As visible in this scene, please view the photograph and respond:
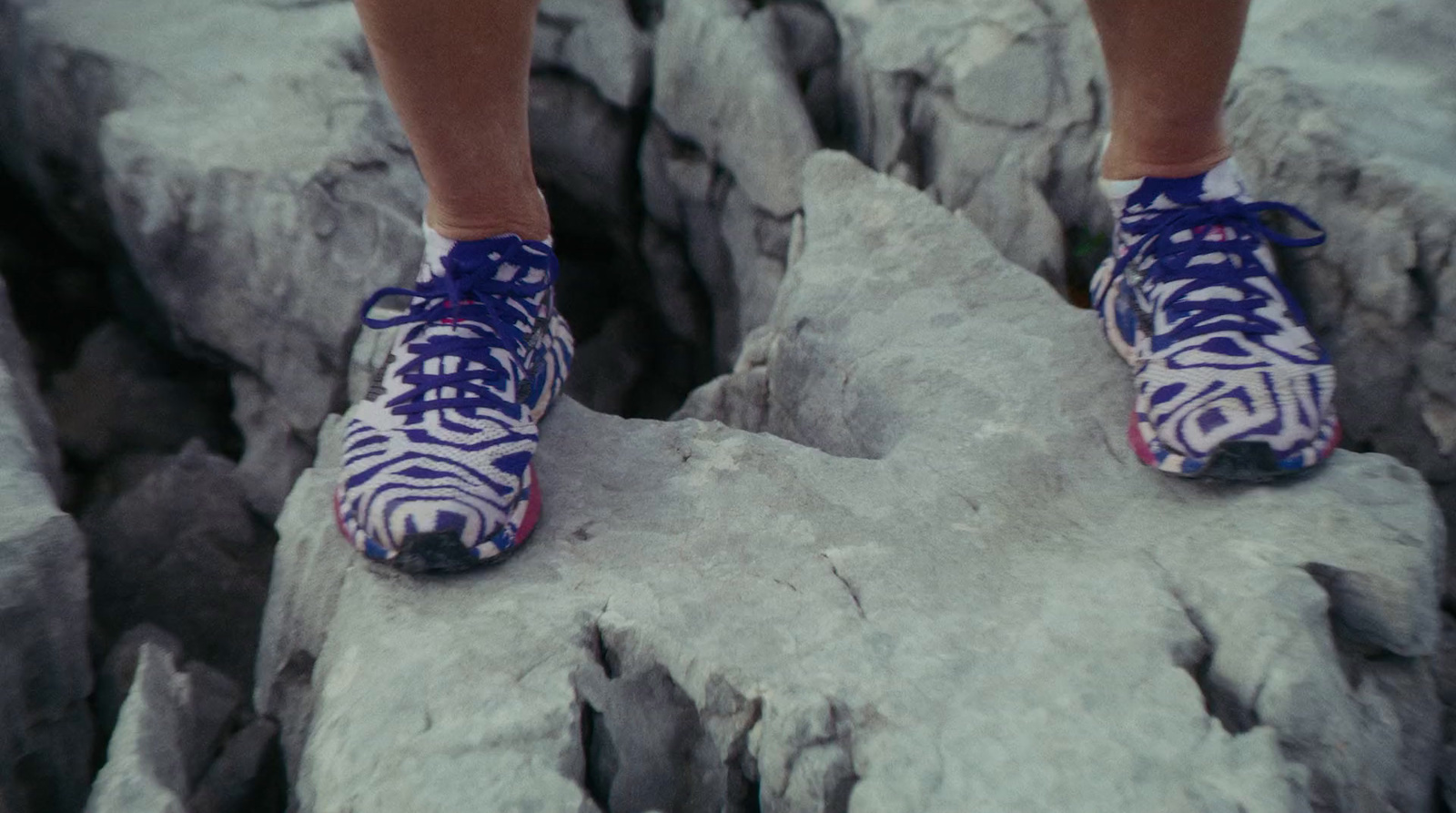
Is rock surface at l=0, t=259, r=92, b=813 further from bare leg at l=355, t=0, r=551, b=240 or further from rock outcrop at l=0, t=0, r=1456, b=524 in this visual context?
rock outcrop at l=0, t=0, r=1456, b=524

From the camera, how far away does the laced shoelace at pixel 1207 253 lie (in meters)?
1.63

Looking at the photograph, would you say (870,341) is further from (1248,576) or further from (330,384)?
(330,384)

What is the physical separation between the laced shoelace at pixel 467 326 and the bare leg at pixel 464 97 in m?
0.06

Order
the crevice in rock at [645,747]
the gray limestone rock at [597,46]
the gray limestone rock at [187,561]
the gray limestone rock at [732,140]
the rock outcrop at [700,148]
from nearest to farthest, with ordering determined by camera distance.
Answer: the crevice in rock at [645,747] < the rock outcrop at [700,148] < the gray limestone rock at [187,561] < the gray limestone rock at [732,140] < the gray limestone rock at [597,46]

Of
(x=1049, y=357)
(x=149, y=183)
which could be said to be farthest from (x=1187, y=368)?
(x=149, y=183)

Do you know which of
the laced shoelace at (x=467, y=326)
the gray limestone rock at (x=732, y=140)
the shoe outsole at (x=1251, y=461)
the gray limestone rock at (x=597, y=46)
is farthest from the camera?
the gray limestone rock at (x=597, y=46)

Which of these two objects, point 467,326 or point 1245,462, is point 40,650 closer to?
point 467,326

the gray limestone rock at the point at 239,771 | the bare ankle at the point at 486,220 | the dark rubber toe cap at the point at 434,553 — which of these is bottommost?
the gray limestone rock at the point at 239,771

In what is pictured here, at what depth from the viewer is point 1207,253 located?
1.69 m

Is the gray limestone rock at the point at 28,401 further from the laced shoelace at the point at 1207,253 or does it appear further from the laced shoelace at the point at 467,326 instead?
the laced shoelace at the point at 1207,253

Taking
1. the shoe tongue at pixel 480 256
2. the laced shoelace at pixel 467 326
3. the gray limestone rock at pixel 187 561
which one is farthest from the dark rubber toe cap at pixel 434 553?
the gray limestone rock at pixel 187 561

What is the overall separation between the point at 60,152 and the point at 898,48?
6.47 ft

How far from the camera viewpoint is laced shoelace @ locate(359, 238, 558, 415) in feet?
5.23

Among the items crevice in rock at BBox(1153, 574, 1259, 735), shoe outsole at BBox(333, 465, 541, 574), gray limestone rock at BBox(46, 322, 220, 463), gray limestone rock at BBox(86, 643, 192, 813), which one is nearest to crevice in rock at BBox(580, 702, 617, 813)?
shoe outsole at BBox(333, 465, 541, 574)
